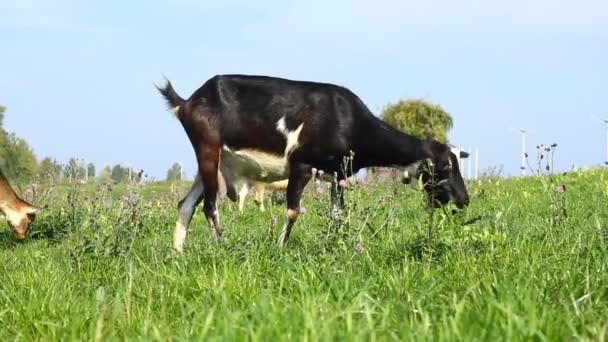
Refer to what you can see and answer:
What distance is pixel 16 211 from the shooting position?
11.2 metres

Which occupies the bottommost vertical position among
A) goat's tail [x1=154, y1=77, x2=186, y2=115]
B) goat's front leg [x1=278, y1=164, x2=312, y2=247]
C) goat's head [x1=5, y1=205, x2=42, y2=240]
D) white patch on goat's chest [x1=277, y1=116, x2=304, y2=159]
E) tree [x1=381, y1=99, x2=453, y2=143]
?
goat's head [x1=5, y1=205, x2=42, y2=240]

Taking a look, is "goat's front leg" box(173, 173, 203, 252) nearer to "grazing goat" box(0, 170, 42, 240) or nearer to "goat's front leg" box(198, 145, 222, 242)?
"goat's front leg" box(198, 145, 222, 242)

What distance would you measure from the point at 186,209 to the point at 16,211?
3.84 m

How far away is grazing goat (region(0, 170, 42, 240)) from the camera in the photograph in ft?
35.6

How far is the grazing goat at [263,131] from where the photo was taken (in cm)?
832

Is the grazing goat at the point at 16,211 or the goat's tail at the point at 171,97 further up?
the goat's tail at the point at 171,97

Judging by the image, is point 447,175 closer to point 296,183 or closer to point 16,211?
point 296,183

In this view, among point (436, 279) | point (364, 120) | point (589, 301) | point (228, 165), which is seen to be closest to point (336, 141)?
point (364, 120)

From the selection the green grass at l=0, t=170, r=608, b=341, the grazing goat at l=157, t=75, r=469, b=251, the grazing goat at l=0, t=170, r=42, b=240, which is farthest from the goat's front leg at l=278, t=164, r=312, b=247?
the grazing goat at l=0, t=170, r=42, b=240

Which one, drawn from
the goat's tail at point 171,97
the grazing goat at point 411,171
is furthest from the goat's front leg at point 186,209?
the grazing goat at point 411,171

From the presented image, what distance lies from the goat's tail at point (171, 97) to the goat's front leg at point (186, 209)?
745mm

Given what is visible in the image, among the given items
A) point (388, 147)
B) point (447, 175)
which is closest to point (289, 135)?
point (388, 147)

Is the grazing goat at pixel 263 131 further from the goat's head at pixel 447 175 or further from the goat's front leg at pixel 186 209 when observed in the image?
the goat's head at pixel 447 175

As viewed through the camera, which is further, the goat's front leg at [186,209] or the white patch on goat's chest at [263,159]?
the white patch on goat's chest at [263,159]
